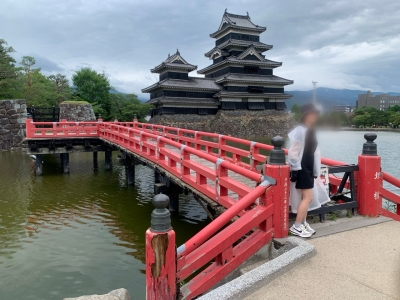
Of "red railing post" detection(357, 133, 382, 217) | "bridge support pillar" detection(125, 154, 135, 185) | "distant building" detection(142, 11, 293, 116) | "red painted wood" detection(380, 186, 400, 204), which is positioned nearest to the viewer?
"red railing post" detection(357, 133, 382, 217)

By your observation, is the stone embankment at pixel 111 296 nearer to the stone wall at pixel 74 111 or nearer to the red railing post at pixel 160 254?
the red railing post at pixel 160 254

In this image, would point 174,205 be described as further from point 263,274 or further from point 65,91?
point 65,91

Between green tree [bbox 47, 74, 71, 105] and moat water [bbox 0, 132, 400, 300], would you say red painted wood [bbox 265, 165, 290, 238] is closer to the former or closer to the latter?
moat water [bbox 0, 132, 400, 300]

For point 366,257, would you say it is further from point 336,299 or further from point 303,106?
point 303,106

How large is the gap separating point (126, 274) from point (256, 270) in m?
3.60

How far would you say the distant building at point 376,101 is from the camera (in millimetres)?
111438

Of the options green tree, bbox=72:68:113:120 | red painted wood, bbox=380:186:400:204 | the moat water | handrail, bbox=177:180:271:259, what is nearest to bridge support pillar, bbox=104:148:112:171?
the moat water

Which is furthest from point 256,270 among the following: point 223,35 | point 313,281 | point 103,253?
point 223,35

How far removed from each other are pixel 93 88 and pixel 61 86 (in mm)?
4874

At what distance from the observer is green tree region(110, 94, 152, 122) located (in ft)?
136

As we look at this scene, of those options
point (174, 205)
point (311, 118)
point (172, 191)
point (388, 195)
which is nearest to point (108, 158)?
point (174, 205)

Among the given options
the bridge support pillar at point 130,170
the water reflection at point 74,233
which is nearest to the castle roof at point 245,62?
the water reflection at point 74,233

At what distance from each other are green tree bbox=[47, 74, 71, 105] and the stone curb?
1648 inches

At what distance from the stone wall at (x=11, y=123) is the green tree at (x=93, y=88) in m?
15.5
